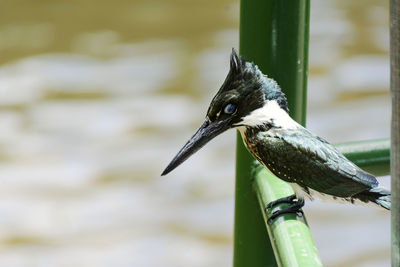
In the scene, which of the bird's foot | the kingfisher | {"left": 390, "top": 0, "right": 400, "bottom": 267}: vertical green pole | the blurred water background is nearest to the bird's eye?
the kingfisher

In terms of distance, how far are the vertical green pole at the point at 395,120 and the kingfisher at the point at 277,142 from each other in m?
0.20

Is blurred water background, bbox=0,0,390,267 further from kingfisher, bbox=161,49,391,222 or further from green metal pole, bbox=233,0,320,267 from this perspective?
kingfisher, bbox=161,49,391,222

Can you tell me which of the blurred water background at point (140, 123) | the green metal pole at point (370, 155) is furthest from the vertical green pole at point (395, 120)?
the blurred water background at point (140, 123)

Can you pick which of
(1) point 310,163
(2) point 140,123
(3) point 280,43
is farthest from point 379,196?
(2) point 140,123

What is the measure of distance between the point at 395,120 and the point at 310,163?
0.77 feet

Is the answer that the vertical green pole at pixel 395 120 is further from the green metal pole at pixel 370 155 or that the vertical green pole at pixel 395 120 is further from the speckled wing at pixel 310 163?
the green metal pole at pixel 370 155

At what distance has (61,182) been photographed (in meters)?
2.06

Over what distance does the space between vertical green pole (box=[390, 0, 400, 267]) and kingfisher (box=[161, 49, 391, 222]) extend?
0.65ft

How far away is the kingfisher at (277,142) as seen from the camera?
2.00 ft

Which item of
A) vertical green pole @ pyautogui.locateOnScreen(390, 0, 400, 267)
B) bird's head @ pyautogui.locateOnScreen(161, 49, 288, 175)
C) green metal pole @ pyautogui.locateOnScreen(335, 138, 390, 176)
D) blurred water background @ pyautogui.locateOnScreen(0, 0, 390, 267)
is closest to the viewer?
vertical green pole @ pyautogui.locateOnScreen(390, 0, 400, 267)

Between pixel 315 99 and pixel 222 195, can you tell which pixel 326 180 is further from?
pixel 315 99

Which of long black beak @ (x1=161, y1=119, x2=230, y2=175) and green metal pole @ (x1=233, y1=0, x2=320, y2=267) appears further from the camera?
green metal pole @ (x1=233, y1=0, x2=320, y2=267)

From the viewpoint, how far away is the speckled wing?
0.61 m

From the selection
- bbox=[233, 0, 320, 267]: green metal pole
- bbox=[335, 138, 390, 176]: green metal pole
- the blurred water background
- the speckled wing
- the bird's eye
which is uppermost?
the blurred water background
